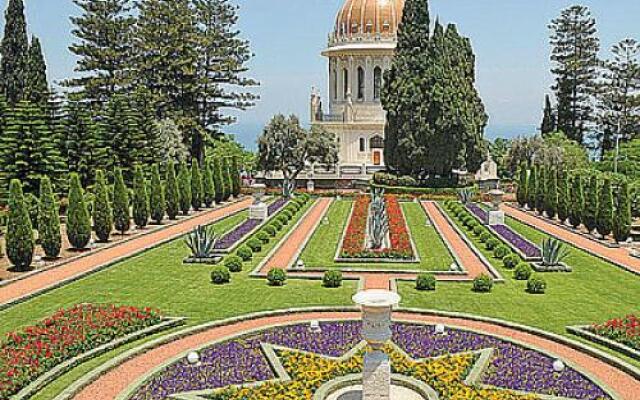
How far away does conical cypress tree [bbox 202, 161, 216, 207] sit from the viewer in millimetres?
40875

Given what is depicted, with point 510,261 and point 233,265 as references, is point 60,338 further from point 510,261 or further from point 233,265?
point 510,261

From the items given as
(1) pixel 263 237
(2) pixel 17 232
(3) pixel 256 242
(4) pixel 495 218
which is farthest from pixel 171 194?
(4) pixel 495 218

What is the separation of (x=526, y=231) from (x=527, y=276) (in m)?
11.1

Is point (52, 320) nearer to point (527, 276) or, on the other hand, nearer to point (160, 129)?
point (527, 276)

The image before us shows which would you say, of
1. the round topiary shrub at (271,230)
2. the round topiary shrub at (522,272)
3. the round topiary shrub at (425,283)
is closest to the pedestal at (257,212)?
the round topiary shrub at (271,230)

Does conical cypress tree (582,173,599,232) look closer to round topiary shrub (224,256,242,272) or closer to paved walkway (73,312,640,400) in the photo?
round topiary shrub (224,256,242,272)

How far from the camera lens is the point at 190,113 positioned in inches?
2142

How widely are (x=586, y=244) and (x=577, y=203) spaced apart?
512 centimetres

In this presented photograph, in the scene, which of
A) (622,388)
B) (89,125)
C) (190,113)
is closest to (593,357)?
(622,388)

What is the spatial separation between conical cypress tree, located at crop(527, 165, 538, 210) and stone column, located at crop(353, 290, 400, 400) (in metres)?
31.6

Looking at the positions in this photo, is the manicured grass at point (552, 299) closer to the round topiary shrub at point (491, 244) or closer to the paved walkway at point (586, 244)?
the paved walkway at point (586, 244)

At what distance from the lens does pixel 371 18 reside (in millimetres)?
69812

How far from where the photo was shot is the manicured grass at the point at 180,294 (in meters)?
17.0

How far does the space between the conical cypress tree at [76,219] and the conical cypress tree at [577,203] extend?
814 inches
